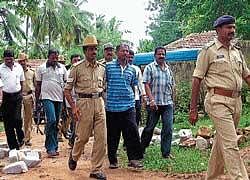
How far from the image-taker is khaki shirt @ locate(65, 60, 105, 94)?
7.42 metres

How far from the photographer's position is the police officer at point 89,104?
7.30 m

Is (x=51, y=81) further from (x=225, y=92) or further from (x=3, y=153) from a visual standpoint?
(x=225, y=92)

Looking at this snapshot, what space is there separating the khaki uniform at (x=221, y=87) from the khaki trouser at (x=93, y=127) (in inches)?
70.8

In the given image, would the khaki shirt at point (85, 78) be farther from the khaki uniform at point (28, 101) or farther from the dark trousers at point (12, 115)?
the khaki uniform at point (28, 101)

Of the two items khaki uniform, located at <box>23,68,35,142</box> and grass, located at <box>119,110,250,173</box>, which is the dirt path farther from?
khaki uniform, located at <box>23,68,35,142</box>

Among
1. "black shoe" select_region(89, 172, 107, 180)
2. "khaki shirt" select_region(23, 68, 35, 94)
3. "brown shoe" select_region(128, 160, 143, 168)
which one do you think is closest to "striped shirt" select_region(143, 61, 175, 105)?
"brown shoe" select_region(128, 160, 143, 168)

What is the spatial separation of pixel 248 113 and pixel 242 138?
6098 millimetres

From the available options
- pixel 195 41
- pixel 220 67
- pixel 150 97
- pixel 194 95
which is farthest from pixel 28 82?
pixel 195 41

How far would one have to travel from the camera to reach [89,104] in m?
7.37

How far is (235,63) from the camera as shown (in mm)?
5891

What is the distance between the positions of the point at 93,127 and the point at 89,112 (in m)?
0.22

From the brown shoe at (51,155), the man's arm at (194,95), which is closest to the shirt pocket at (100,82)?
the man's arm at (194,95)

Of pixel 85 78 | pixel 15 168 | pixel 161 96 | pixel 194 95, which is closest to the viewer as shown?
pixel 194 95

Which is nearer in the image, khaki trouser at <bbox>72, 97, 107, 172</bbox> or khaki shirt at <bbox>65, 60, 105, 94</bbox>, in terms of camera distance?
khaki trouser at <bbox>72, 97, 107, 172</bbox>
